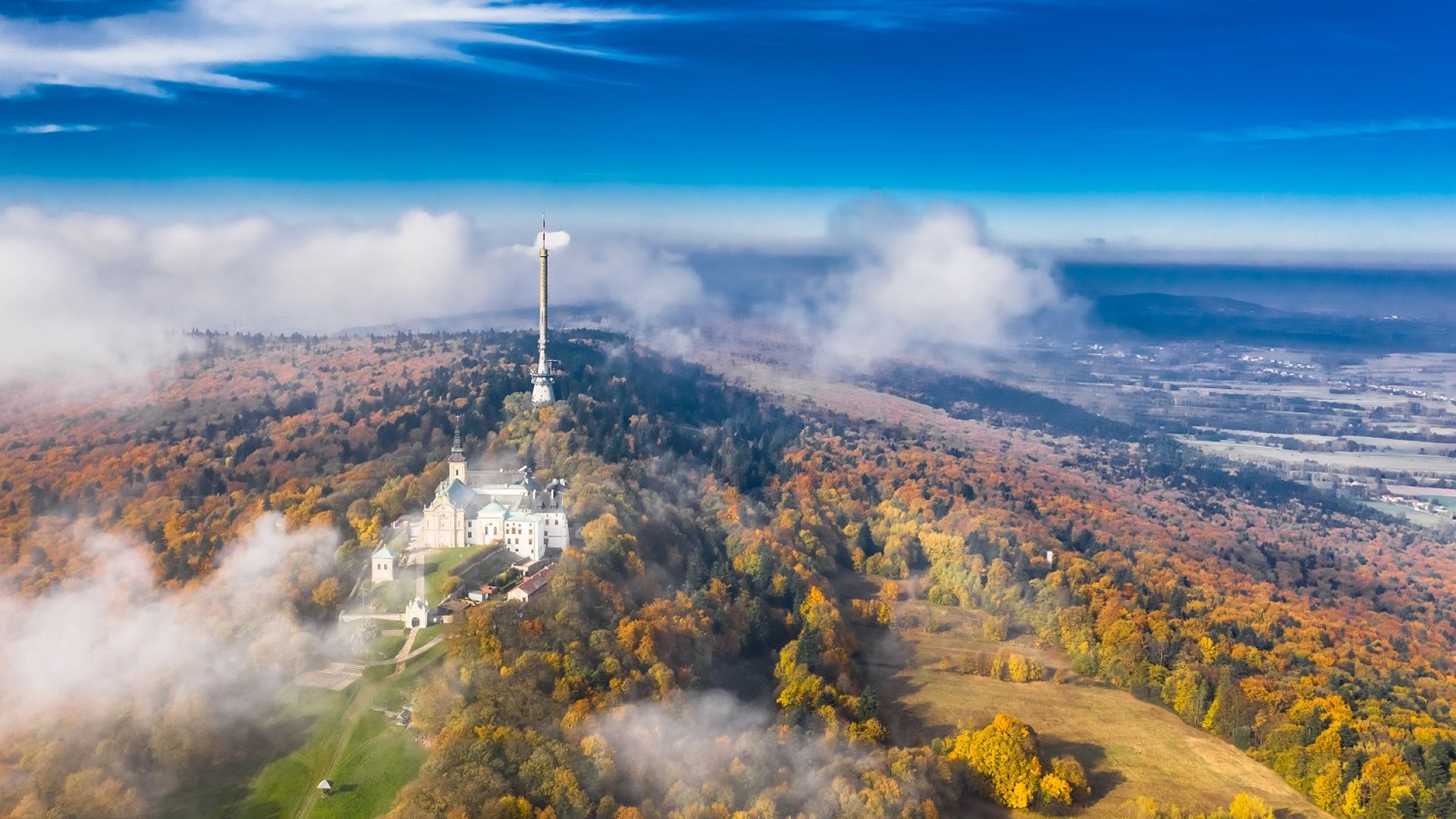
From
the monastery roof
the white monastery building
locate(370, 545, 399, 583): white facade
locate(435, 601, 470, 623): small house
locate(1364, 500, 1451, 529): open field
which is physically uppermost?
the monastery roof

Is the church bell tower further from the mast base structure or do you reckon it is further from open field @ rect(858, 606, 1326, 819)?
open field @ rect(858, 606, 1326, 819)

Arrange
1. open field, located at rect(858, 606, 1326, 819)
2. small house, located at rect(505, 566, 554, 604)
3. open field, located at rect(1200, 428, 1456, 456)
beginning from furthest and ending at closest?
1. open field, located at rect(1200, 428, 1456, 456)
2. small house, located at rect(505, 566, 554, 604)
3. open field, located at rect(858, 606, 1326, 819)

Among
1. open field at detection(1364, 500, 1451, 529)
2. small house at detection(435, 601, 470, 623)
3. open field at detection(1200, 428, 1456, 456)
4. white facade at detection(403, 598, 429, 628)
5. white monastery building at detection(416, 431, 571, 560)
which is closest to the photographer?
white facade at detection(403, 598, 429, 628)

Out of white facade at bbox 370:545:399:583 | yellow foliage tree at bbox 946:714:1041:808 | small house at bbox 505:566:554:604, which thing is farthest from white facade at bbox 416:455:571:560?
yellow foliage tree at bbox 946:714:1041:808

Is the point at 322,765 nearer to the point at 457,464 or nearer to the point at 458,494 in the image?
the point at 458,494

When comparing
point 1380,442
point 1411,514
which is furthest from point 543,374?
point 1380,442

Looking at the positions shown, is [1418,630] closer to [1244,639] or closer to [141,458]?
[1244,639]

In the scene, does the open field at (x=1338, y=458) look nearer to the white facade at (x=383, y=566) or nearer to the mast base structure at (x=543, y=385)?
the mast base structure at (x=543, y=385)
